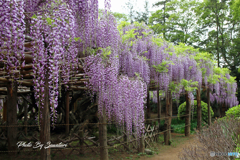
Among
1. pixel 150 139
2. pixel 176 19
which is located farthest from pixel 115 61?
pixel 176 19

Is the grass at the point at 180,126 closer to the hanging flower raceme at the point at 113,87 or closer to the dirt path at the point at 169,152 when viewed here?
the dirt path at the point at 169,152

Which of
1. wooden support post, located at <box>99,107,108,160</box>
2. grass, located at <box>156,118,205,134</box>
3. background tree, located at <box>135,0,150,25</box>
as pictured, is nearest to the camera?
wooden support post, located at <box>99,107,108,160</box>

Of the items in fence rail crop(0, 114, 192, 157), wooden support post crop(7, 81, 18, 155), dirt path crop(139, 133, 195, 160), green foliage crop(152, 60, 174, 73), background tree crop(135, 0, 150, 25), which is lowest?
dirt path crop(139, 133, 195, 160)

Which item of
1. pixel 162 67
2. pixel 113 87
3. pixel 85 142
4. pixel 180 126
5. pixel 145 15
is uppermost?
pixel 145 15

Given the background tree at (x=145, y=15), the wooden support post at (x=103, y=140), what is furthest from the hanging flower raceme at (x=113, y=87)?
the background tree at (x=145, y=15)

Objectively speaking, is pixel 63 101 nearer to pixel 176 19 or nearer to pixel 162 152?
pixel 162 152

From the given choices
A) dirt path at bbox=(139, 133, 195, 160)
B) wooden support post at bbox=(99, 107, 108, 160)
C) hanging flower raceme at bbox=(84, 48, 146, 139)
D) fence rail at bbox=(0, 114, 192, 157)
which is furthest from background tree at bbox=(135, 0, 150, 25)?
wooden support post at bbox=(99, 107, 108, 160)

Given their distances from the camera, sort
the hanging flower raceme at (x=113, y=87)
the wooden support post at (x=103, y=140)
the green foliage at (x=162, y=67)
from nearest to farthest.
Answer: the hanging flower raceme at (x=113, y=87) < the wooden support post at (x=103, y=140) < the green foliage at (x=162, y=67)

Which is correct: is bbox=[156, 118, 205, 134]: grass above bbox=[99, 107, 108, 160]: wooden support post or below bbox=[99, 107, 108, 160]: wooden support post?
below

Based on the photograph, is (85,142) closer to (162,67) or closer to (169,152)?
(169,152)

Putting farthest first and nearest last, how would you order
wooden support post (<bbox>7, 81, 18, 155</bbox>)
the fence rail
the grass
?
the grass → wooden support post (<bbox>7, 81, 18, 155</bbox>) → the fence rail

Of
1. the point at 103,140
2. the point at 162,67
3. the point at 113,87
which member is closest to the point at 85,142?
the point at 103,140

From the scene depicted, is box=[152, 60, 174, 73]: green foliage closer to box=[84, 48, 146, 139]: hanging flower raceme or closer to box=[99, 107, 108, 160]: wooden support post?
box=[84, 48, 146, 139]: hanging flower raceme

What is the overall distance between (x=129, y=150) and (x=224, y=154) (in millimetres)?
5235
